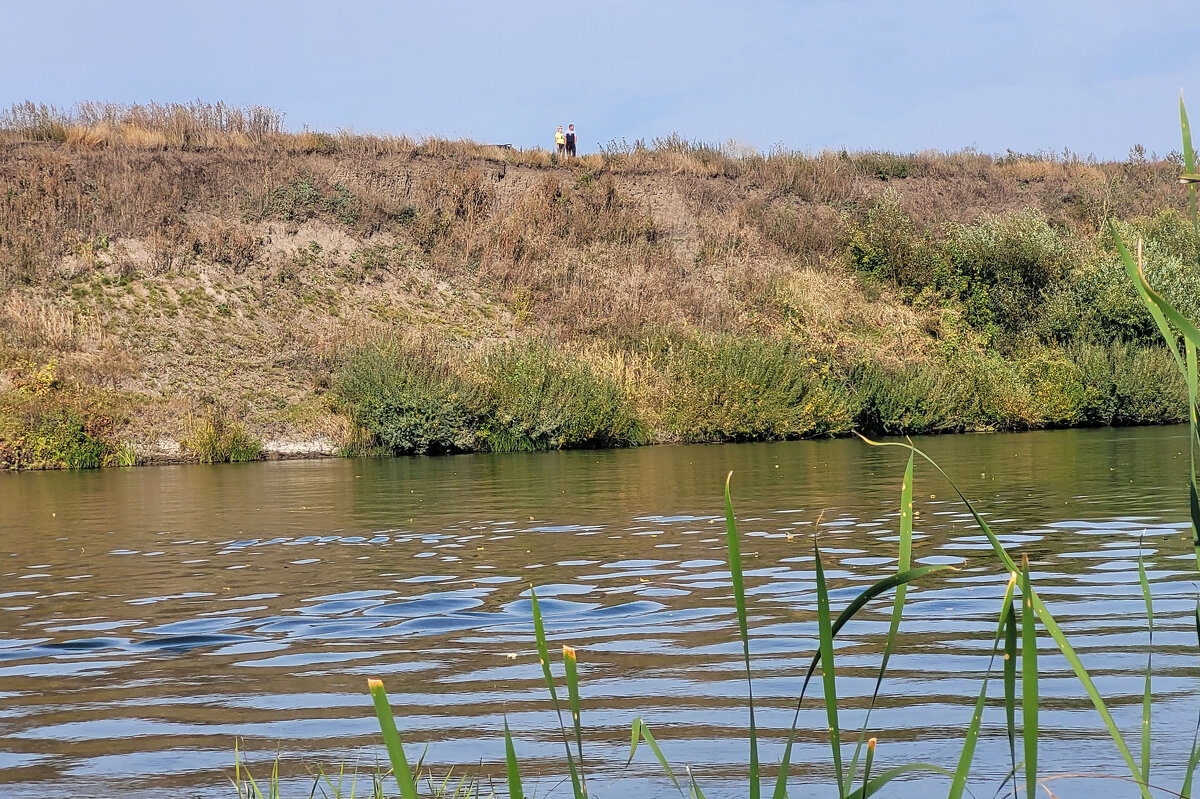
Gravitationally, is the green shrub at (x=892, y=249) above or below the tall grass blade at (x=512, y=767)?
above

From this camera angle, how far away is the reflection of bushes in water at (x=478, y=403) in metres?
29.1

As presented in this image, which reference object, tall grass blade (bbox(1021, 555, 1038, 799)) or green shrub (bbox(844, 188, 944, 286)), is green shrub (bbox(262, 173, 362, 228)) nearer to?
green shrub (bbox(844, 188, 944, 286))

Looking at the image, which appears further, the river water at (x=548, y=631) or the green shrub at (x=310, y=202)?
the green shrub at (x=310, y=202)

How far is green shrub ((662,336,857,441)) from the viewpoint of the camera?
30766 mm

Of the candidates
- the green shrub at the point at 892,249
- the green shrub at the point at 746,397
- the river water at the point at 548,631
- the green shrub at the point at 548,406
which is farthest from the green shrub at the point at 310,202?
the river water at the point at 548,631

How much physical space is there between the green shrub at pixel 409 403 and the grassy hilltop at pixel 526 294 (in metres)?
0.06

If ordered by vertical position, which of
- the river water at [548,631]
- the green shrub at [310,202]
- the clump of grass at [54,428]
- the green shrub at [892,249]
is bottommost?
the river water at [548,631]

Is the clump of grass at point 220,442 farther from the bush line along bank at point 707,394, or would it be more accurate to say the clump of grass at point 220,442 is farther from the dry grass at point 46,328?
the dry grass at point 46,328

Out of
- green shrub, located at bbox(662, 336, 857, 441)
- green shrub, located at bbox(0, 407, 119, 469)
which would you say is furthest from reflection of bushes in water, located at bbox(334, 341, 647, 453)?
green shrub, located at bbox(0, 407, 119, 469)

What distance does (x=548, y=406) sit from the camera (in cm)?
2941

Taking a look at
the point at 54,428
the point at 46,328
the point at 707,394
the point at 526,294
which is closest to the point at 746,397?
the point at 707,394

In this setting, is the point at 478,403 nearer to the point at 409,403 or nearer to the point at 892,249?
the point at 409,403

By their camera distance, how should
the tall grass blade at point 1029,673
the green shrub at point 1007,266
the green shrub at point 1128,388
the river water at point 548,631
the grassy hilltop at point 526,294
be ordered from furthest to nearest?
the green shrub at point 1007,266, the green shrub at point 1128,388, the grassy hilltop at point 526,294, the river water at point 548,631, the tall grass blade at point 1029,673

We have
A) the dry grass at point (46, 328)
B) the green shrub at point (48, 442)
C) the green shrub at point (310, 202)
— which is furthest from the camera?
the green shrub at point (310, 202)
